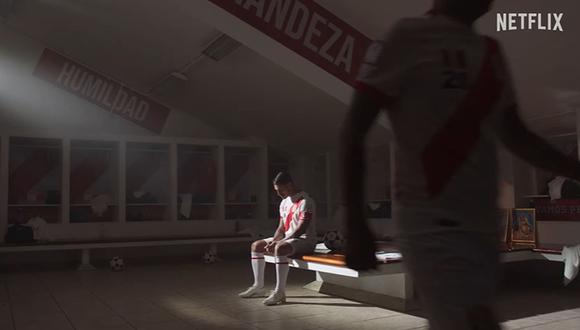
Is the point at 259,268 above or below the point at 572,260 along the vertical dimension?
below

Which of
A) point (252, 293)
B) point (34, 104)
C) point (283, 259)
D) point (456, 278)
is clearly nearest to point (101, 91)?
point (34, 104)

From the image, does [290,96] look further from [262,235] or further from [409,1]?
[409,1]

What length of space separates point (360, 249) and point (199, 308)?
3.46 m

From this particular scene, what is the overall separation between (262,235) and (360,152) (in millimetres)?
7266

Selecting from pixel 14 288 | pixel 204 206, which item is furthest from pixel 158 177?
pixel 14 288

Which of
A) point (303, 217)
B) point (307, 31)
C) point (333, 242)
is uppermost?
point (307, 31)

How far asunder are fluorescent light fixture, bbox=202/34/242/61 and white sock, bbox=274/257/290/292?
2.86 metres

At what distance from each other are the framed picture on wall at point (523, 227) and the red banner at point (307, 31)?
2.29 metres

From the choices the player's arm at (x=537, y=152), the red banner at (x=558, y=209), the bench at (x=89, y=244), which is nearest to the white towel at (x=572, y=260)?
the red banner at (x=558, y=209)

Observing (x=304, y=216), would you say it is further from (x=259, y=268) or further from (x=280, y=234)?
(x=259, y=268)

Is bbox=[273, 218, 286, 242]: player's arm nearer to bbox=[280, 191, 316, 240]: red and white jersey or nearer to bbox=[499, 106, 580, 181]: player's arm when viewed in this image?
bbox=[280, 191, 316, 240]: red and white jersey

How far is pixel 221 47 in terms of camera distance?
6141 millimetres

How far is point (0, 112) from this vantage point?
7426 mm

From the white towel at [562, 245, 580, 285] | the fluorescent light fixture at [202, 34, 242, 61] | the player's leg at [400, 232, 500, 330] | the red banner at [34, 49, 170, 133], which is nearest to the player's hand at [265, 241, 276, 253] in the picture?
the white towel at [562, 245, 580, 285]
